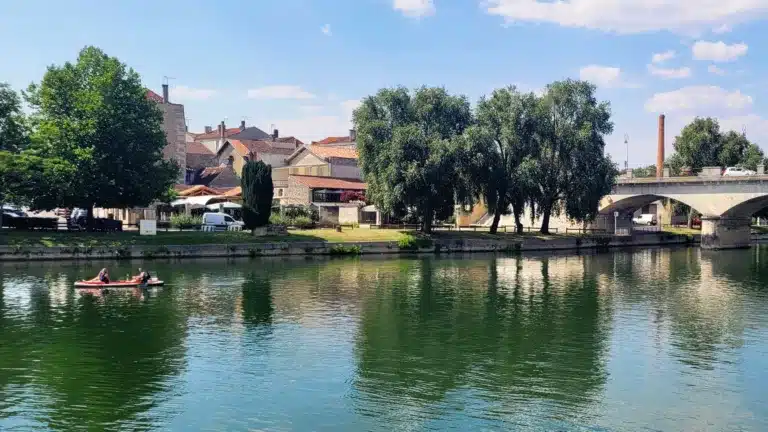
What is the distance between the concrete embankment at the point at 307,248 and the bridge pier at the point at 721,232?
9.39 m

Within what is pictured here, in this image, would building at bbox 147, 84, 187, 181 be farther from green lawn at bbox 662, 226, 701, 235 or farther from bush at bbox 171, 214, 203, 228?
green lawn at bbox 662, 226, 701, 235

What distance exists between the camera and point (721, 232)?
85.1 metres

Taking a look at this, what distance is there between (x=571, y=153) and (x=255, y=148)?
5963 centimetres

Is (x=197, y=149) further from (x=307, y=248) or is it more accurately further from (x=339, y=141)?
(x=307, y=248)

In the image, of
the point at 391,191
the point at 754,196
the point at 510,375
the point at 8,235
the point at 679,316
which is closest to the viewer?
the point at 510,375

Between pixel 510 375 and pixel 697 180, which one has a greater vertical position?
pixel 697 180

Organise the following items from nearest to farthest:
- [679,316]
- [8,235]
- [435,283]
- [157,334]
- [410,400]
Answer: [410,400] < [157,334] < [679,316] < [435,283] < [8,235]

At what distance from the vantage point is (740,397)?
22078 millimetres

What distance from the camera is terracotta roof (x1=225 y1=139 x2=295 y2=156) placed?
394ft

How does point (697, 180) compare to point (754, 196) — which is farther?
point (697, 180)

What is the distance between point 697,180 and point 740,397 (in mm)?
69832

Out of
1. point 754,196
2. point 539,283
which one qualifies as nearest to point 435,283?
point 539,283

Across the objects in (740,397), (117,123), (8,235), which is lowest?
(740,397)

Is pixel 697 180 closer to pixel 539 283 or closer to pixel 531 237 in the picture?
pixel 531 237
